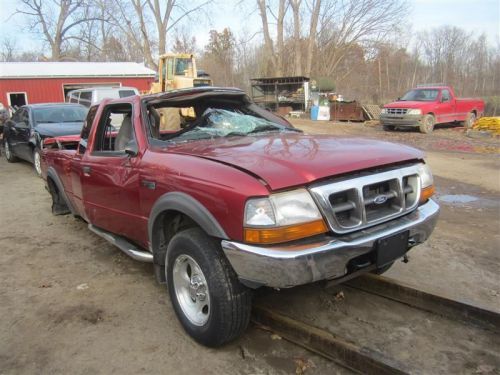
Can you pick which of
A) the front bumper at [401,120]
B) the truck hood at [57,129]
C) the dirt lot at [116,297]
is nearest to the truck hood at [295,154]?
the dirt lot at [116,297]

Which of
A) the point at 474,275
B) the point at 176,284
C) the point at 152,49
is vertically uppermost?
the point at 152,49

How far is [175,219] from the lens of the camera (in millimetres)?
3428

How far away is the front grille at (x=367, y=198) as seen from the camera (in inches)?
107

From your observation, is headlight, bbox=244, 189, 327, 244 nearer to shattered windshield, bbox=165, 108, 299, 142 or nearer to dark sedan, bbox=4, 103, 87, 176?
shattered windshield, bbox=165, 108, 299, 142

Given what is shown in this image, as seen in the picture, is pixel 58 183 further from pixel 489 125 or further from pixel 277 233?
pixel 489 125

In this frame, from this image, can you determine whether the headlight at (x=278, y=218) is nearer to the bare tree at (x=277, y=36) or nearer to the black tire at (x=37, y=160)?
the black tire at (x=37, y=160)

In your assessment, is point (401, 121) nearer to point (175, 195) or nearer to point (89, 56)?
point (175, 195)

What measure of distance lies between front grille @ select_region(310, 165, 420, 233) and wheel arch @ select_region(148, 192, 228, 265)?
668 mm

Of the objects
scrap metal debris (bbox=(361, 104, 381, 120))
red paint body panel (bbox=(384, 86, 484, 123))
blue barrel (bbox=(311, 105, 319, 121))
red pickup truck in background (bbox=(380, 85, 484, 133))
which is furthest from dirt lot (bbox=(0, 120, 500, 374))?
blue barrel (bbox=(311, 105, 319, 121))

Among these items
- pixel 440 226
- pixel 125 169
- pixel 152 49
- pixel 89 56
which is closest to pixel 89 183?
pixel 125 169

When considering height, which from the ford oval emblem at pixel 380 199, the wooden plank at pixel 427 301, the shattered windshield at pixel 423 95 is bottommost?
the wooden plank at pixel 427 301

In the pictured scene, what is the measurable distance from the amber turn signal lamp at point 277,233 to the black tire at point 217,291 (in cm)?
36

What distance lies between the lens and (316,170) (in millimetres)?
2717

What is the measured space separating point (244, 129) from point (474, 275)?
2.61 m
